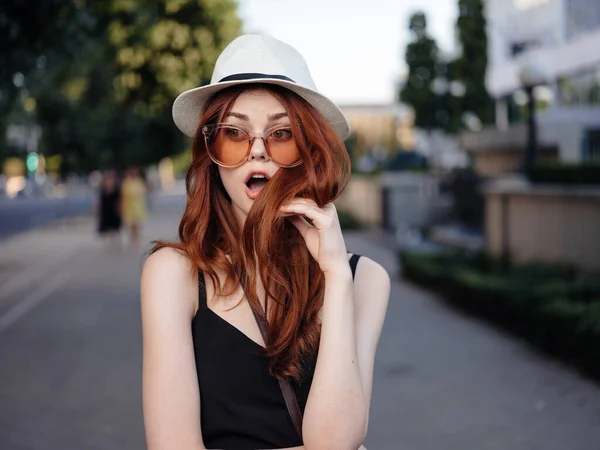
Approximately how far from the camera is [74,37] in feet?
39.2

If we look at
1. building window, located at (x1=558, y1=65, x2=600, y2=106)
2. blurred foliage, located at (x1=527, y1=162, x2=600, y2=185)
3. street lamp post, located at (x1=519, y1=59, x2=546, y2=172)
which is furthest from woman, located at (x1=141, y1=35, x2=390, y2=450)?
building window, located at (x1=558, y1=65, x2=600, y2=106)

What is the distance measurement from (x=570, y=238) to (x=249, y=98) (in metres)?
8.93

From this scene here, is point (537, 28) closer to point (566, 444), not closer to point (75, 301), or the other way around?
point (75, 301)

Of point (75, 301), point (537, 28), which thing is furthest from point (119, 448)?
point (537, 28)

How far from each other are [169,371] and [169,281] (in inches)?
7.7

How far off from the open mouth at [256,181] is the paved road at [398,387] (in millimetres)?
3220

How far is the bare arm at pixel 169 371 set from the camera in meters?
1.92

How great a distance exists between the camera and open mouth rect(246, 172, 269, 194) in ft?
6.78

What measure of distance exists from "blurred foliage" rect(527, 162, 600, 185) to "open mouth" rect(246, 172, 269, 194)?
981cm

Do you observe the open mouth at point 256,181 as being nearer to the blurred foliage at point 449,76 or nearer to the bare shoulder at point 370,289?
the bare shoulder at point 370,289

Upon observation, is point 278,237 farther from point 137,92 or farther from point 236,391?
point 137,92

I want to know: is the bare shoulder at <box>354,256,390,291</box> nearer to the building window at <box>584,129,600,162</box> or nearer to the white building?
the white building

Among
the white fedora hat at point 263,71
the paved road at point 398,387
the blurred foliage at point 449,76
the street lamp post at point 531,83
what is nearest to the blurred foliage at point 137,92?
the blurred foliage at point 449,76

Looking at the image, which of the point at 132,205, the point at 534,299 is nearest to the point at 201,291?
the point at 534,299
